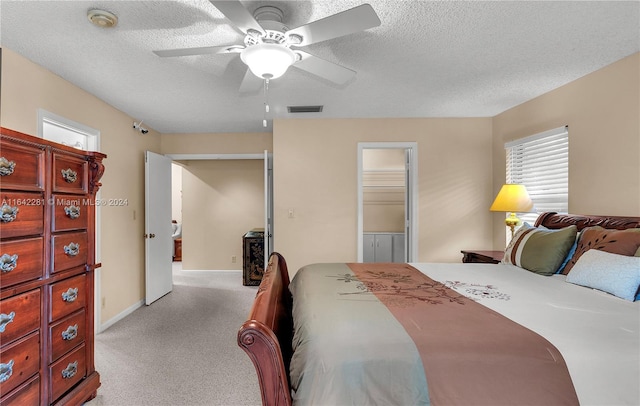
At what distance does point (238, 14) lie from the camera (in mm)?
1409

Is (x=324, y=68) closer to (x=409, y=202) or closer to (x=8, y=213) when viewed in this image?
(x=8, y=213)

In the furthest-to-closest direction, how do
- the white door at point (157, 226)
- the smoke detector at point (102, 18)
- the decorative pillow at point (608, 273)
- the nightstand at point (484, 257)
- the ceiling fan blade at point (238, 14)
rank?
the white door at point (157, 226)
the nightstand at point (484, 257)
the smoke detector at point (102, 18)
the decorative pillow at point (608, 273)
the ceiling fan blade at point (238, 14)

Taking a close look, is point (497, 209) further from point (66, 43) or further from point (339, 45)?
point (66, 43)

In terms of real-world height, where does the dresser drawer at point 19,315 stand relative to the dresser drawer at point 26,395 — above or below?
above

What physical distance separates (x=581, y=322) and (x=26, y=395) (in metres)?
2.72

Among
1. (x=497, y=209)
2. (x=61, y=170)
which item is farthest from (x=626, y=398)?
(x=61, y=170)

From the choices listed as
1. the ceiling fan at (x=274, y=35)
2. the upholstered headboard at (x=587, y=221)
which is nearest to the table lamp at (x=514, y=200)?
the upholstered headboard at (x=587, y=221)

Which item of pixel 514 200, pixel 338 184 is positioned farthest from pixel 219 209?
pixel 514 200

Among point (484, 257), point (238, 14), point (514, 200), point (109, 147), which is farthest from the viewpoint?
point (109, 147)

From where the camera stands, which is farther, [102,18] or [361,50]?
[361,50]

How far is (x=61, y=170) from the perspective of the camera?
1.83 metres

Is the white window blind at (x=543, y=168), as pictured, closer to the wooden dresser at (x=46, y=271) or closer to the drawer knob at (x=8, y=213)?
the wooden dresser at (x=46, y=271)

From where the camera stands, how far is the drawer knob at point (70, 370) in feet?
6.08

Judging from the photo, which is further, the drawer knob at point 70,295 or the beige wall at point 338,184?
A: the beige wall at point 338,184
